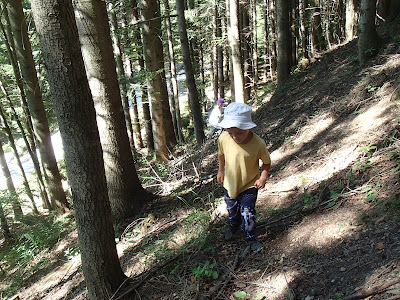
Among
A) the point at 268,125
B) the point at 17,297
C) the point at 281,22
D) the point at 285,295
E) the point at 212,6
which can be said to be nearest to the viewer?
the point at 285,295

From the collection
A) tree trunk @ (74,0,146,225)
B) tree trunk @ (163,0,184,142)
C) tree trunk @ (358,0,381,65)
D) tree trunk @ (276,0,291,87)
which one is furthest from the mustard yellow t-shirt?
tree trunk @ (163,0,184,142)

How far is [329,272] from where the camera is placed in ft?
9.27

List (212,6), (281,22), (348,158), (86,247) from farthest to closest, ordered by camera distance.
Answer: (212,6) → (281,22) → (348,158) → (86,247)

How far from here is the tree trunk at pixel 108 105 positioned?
17.1 feet

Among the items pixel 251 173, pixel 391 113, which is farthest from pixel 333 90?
pixel 251 173

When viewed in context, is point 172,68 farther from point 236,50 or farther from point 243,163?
point 243,163

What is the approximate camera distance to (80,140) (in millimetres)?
3102

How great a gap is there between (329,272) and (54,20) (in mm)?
3589

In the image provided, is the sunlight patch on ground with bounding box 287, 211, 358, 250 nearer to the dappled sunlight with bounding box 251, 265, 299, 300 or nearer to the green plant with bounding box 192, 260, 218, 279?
the dappled sunlight with bounding box 251, 265, 299, 300

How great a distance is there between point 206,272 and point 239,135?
1.64 metres

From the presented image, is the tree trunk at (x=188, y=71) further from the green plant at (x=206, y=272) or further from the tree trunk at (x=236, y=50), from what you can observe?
the green plant at (x=206, y=272)

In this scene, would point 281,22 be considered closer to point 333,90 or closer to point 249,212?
point 333,90

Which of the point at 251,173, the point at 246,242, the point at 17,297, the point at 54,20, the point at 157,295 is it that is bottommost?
the point at 17,297

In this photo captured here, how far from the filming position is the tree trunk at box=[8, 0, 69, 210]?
9.39m
